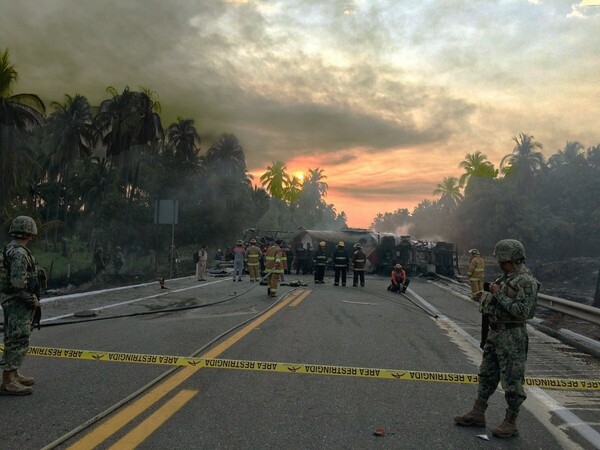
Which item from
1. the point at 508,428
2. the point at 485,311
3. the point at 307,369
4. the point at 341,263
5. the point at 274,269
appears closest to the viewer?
the point at 508,428

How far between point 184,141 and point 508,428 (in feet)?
163

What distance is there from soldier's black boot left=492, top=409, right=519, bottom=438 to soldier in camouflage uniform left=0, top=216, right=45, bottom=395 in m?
4.31

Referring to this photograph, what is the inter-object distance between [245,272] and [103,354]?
19.4m

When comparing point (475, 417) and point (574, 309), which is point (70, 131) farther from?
point (475, 417)

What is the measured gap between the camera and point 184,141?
166 ft

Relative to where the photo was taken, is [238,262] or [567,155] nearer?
[238,262]

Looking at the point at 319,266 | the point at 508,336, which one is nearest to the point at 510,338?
the point at 508,336

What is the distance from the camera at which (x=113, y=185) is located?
44188 mm

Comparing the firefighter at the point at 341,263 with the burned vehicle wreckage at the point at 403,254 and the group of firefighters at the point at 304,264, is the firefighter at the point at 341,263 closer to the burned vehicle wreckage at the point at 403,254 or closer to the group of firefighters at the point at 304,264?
the group of firefighters at the point at 304,264

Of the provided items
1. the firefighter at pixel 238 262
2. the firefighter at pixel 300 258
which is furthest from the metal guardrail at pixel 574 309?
the firefighter at pixel 300 258

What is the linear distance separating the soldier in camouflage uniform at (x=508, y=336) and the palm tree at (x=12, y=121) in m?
27.8

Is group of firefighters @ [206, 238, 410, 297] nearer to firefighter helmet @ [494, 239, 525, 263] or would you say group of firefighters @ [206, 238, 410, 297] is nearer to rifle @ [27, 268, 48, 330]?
rifle @ [27, 268, 48, 330]

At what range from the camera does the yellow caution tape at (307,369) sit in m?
5.54

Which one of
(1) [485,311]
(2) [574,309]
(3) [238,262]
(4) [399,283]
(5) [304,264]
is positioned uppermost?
(1) [485,311]
